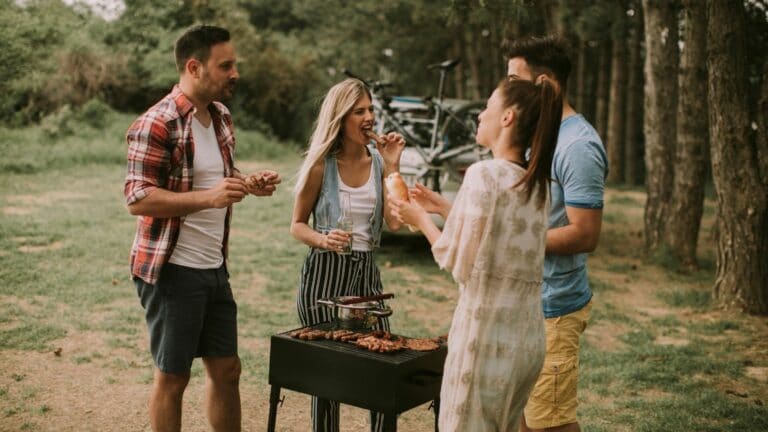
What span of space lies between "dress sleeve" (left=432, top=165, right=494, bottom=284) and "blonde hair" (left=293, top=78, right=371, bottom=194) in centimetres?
137

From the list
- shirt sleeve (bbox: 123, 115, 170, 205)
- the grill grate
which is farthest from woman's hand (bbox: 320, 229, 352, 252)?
shirt sleeve (bbox: 123, 115, 170, 205)

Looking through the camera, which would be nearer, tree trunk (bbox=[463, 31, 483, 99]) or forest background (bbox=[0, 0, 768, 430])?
forest background (bbox=[0, 0, 768, 430])

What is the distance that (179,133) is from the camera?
3.93 m

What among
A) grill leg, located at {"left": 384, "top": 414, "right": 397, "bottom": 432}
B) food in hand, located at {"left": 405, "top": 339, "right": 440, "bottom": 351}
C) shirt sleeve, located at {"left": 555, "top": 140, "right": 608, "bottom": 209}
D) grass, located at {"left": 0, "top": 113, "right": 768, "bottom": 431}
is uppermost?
shirt sleeve, located at {"left": 555, "top": 140, "right": 608, "bottom": 209}

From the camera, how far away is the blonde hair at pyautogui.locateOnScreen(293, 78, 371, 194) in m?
4.30

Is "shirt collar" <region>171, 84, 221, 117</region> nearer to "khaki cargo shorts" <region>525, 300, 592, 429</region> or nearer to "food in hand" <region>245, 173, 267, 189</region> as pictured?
"food in hand" <region>245, 173, 267, 189</region>

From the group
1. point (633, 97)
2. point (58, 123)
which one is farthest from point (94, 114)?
point (633, 97)

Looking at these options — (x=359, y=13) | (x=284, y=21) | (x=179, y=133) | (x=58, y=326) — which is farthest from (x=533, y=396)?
(x=284, y=21)

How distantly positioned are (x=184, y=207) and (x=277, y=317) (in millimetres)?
4406

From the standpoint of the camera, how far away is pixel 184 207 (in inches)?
151

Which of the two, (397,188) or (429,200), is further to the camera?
(397,188)

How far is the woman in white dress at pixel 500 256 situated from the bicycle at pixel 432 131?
21.9 feet

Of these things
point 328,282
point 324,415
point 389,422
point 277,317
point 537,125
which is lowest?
point 277,317

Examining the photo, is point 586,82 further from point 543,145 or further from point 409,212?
point 543,145
